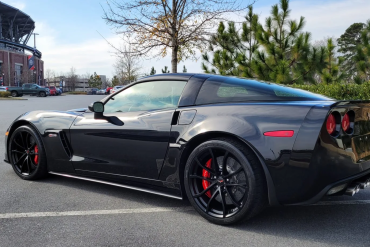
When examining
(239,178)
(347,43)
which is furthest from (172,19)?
(347,43)

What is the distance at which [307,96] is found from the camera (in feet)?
10.7

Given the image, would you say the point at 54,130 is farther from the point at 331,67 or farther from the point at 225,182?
the point at 331,67

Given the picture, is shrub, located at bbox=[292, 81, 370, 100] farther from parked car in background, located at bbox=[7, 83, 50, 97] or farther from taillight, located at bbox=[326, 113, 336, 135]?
parked car in background, located at bbox=[7, 83, 50, 97]

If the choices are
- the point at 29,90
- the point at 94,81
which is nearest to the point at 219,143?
the point at 29,90

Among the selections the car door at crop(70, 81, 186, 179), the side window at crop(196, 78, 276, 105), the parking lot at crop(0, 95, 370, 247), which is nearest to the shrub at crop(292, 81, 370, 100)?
the parking lot at crop(0, 95, 370, 247)

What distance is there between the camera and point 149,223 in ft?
9.84

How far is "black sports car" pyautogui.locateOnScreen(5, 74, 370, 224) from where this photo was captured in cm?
263

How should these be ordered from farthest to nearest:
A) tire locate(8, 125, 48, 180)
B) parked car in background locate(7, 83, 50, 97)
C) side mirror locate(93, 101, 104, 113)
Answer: parked car in background locate(7, 83, 50, 97) → tire locate(8, 125, 48, 180) → side mirror locate(93, 101, 104, 113)

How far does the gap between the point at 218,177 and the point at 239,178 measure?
0.57ft

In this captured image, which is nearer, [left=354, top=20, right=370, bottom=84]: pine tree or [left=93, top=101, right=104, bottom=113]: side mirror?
[left=93, top=101, right=104, bottom=113]: side mirror

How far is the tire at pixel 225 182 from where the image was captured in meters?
2.76

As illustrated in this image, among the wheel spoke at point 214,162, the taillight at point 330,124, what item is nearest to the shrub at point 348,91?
the taillight at point 330,124

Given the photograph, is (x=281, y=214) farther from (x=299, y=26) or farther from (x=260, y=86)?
(x=299, y=26)

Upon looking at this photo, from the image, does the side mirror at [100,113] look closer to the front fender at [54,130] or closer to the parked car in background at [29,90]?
the front fender at [54,130]
